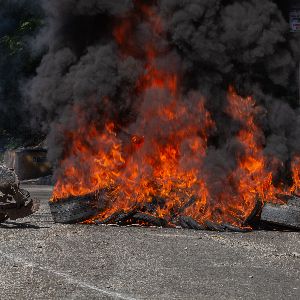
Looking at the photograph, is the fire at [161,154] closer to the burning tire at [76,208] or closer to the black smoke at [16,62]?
the burning tire at [76,208]

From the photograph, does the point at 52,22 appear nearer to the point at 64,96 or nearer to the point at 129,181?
the point at 64,96

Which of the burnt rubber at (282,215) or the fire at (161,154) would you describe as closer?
the burnt rubber at (282,215)

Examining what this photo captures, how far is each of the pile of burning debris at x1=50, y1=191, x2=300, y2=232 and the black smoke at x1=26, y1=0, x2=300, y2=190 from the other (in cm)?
150

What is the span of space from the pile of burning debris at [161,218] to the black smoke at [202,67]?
1.50m

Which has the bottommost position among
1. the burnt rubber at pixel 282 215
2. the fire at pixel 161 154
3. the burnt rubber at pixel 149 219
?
the burnt rubber at pixel 149 219

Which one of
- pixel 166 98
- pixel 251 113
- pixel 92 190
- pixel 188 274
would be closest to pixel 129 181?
pixel 92 190

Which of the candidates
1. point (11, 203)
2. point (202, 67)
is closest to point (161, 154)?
point (202, 67)

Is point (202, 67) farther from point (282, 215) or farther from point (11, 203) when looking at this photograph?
point (11, 203)

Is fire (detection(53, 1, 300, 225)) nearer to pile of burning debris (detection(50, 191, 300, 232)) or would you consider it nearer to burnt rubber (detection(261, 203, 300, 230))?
pile of burning debris (detection(50, 191, 300, 232))

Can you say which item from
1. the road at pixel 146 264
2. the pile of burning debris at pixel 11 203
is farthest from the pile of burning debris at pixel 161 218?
the pile of burning debris at pixel 11 203

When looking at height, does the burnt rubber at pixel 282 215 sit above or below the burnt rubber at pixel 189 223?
above

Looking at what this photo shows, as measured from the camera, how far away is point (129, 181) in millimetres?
14688

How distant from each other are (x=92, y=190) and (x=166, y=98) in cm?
300

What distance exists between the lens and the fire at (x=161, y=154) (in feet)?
46.9
